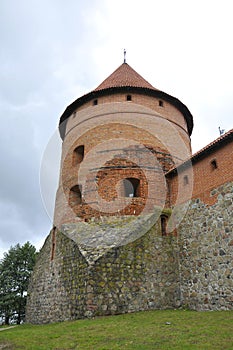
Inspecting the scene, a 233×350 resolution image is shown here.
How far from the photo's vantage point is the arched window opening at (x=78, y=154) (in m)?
13.4

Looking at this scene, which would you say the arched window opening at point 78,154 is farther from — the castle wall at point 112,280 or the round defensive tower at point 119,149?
the castle wall at point 112,280

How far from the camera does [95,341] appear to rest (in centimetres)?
612

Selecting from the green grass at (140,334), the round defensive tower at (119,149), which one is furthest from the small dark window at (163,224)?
the green grass at (140,334)

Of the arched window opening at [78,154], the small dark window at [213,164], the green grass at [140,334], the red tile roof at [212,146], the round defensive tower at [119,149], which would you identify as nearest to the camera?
the green grass at [140,334]

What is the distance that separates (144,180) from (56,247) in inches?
167

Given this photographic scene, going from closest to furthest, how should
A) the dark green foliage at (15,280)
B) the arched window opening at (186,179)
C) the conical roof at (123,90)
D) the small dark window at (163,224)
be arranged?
the small dark window at (163,224) → the arched window opening at (186,179) → the conical roof at (123,90) → the dark green foliage at (15,280)

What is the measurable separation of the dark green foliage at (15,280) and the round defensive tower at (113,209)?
9.17m

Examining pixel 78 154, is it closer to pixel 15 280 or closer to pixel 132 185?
pixel 132 185

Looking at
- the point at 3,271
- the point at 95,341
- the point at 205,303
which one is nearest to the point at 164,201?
the point at 205,303

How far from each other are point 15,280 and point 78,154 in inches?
511

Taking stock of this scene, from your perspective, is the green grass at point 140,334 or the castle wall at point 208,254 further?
the castle wall at point 208,254

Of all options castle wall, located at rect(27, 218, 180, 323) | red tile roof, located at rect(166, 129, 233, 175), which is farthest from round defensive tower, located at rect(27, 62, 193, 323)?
red tile roof, located at rect(166, 129, 233, 175)

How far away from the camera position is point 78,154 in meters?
13.7

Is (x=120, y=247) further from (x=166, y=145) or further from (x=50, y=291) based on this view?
(x=166, y=145)
